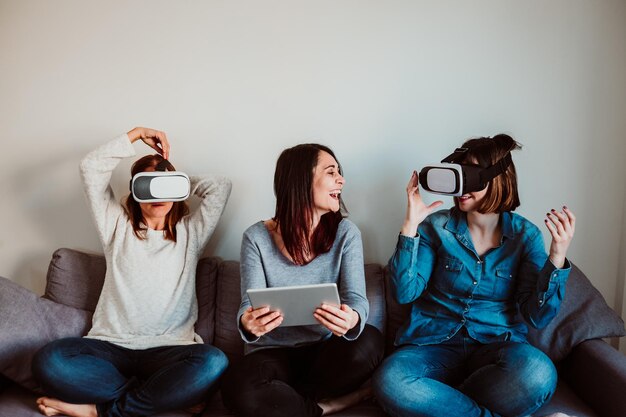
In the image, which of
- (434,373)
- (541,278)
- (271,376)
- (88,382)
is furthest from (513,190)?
(88,382)

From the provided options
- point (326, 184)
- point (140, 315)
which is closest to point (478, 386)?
point (326, 184)

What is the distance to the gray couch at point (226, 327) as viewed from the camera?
5.98 feet

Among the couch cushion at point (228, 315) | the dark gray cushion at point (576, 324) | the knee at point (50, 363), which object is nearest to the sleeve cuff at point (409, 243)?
the dark gray cushion at point (576, 324)

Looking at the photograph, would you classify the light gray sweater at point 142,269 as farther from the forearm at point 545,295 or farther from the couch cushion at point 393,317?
the forearm at point 545,295

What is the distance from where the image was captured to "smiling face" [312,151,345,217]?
196cm

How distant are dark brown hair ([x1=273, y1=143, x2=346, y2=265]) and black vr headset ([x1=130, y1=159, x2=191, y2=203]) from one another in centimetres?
32

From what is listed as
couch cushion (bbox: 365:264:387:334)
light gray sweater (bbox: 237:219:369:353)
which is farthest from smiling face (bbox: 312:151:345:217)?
couch cushion (bbox: 365:264:387:334)

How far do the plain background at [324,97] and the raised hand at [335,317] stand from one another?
654mm

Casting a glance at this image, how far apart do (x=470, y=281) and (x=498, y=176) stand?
34 centimetres

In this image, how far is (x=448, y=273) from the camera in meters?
1.96

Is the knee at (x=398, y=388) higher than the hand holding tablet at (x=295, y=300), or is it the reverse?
the hand holding tablet at (x=295, y=300)

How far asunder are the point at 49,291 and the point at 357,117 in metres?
1.32

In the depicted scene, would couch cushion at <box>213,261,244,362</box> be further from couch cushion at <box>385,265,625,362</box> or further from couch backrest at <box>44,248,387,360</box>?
couch cushion at <box>385,265,625,362</box>

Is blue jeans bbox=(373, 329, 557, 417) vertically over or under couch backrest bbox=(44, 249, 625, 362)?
under
